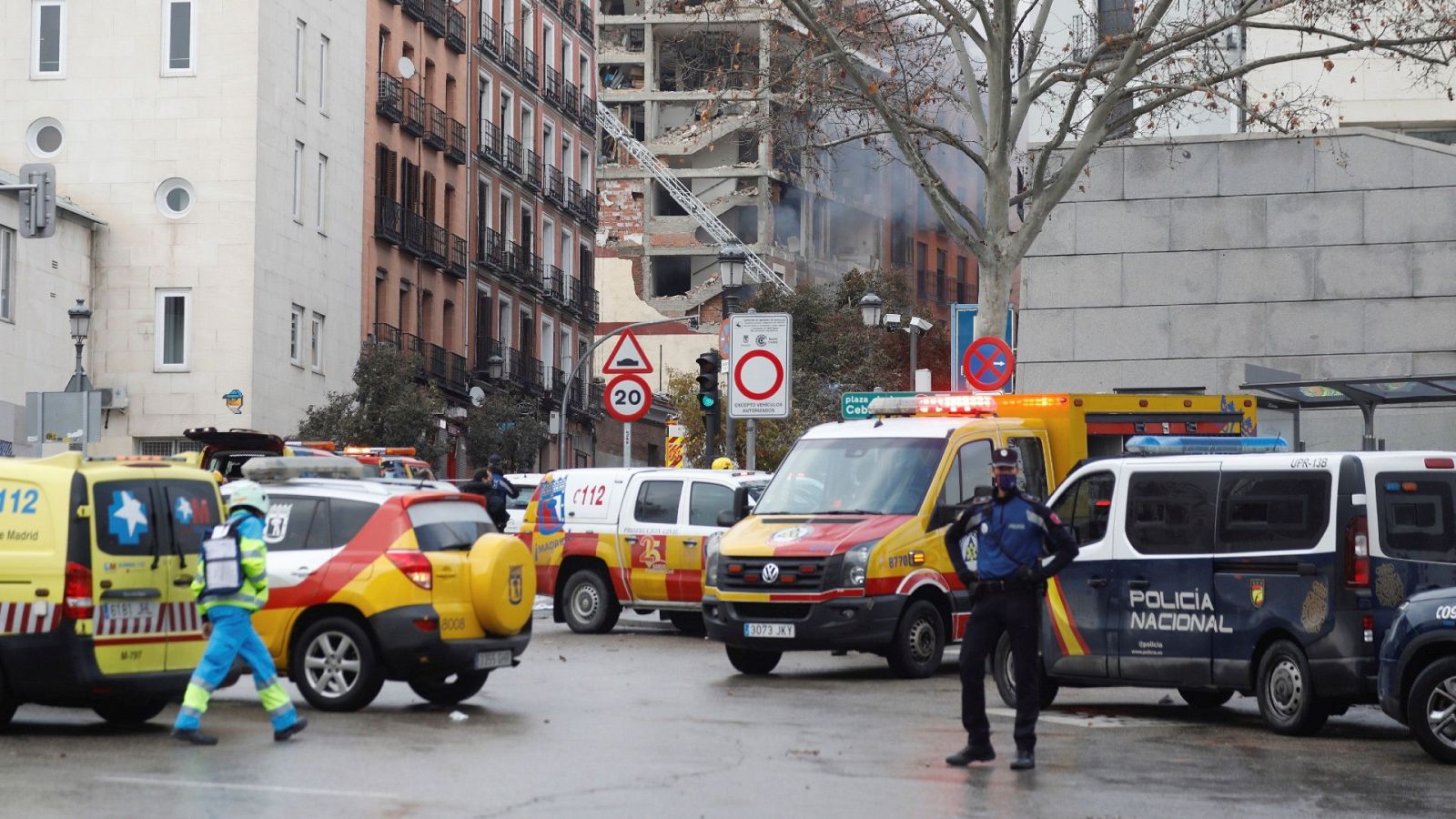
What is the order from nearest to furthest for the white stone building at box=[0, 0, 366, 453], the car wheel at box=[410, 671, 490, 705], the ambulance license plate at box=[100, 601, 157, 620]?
the ambulance license plate at box=[100, 601, 157, 620] → the car wheel at box=[410, 671, 490, 705] → the white stone building at box=[0, 0, 366, 453]

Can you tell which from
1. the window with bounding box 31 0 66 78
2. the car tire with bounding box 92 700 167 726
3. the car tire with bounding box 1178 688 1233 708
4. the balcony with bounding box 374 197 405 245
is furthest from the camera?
the balcony with bounding box 374 197 405 245

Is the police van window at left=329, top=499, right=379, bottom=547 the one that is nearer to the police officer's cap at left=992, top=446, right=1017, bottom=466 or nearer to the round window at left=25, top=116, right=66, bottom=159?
the police officer's cap at left=992, top=446, right=1017, bottom=466

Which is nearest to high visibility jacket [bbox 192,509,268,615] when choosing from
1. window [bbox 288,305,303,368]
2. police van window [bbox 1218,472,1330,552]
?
police van window [bbox 1218,472,1330,552]

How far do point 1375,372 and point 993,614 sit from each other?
62.6ft

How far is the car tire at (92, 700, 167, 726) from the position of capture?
48.5 ft

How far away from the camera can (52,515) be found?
546 inches

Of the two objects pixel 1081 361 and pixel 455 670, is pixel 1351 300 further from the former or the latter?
pixel 455 670

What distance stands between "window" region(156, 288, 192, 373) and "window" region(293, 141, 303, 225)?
A: 3762mm

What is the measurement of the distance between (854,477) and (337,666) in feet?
20.0

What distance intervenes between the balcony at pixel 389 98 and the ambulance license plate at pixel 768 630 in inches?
1587

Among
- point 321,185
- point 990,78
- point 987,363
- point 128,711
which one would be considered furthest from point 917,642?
point 321,185

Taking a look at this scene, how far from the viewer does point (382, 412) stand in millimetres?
51375

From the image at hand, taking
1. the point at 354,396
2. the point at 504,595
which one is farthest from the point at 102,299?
the point at 504,595

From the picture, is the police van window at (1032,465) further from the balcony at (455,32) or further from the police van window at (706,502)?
the balcony at (455,32)
